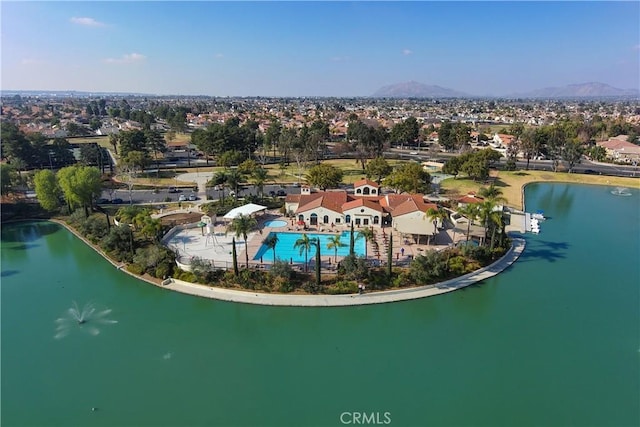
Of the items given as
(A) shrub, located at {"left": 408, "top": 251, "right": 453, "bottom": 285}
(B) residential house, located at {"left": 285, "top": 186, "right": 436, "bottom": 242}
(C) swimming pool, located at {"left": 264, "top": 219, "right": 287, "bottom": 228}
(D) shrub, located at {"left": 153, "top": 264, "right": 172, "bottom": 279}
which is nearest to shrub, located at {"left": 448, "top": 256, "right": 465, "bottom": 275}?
(A) shrub, located at {"left": 408, "top": 251, "right": 453, "bottom": 285}

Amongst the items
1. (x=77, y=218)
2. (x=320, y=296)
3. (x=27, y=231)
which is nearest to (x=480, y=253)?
(x=320, y=296)

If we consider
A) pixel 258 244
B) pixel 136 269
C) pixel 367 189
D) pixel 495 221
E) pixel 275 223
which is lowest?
pixel 136 269

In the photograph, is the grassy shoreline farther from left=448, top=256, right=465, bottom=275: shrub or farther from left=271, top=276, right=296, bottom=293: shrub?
left=271, top=276, right=296, bottom=293: shrub

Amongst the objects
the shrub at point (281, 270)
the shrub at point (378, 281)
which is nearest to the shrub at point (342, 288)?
the shrub at point (378, 281)

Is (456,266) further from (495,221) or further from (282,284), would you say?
(282,284)

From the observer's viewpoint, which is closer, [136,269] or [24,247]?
[136,269]

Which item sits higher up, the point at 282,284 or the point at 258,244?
the point at 258,244
